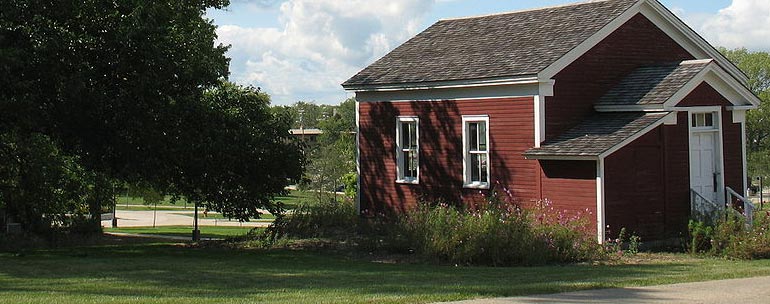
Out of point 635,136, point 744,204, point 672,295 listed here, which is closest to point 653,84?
point 635,136

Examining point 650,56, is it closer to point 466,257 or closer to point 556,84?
point 556,84

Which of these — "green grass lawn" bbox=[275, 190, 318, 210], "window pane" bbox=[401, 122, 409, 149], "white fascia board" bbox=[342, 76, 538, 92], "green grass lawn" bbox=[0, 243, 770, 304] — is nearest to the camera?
"green grass lawn" bbox=[0, 243, 770, 304]

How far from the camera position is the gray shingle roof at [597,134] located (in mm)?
20641

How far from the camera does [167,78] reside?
824 inches

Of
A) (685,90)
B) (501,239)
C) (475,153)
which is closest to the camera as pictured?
(501,239)

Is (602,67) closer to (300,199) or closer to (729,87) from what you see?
(729,87)

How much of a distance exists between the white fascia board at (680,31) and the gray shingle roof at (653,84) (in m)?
1.44

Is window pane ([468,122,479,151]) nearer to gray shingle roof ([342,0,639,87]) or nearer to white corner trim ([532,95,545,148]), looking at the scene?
gray shingle roof ([342,0,639,87])

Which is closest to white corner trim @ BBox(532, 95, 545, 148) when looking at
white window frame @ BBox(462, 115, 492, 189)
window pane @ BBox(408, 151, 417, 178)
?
white window frame @ BBox(462, 115, 492, 189)

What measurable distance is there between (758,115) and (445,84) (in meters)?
44.7

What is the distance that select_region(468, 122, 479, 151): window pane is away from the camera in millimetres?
24078

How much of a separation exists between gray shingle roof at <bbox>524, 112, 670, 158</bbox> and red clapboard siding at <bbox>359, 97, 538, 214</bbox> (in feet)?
2.66

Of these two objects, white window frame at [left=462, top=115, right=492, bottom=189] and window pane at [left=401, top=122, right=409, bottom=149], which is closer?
white window frame at [left=462, top=115, right=492, bottom=189]

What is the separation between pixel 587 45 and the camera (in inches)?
891
